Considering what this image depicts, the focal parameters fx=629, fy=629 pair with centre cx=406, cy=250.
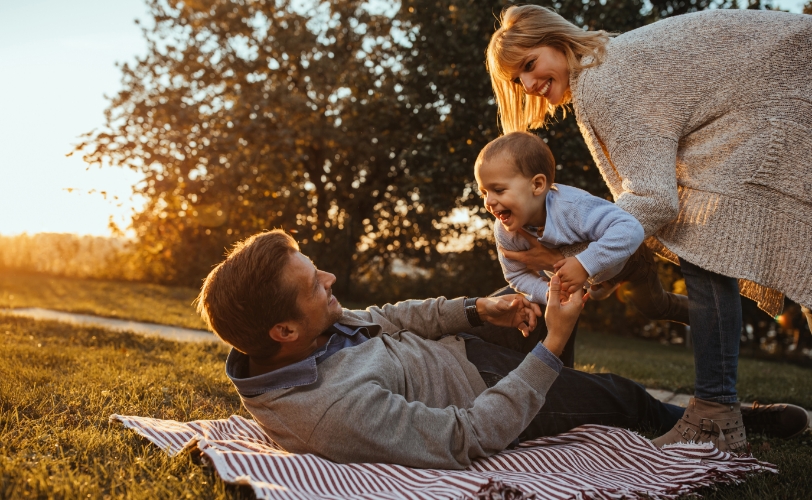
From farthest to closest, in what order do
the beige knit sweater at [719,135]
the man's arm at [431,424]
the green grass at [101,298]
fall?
the green grass at [101,298] → the beige knit sweater at [719,135] → the man's arm at [431,424]

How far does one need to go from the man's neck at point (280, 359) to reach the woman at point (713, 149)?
4.53ft

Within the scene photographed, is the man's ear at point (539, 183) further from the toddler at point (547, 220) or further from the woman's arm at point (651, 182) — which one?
the woman's arm at point (651, 182)

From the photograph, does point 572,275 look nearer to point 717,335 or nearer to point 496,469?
point 717,335

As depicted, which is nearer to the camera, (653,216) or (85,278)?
(653,216)

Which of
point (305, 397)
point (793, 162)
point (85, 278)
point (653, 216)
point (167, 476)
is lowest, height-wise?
point (85, 278)

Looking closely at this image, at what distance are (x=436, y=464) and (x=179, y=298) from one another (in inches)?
395

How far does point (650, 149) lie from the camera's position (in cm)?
251

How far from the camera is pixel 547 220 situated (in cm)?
272

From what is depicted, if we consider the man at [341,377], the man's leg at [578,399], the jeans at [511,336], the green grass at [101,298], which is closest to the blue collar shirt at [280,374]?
the man at [341,377]

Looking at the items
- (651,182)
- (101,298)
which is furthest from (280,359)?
(101,298)

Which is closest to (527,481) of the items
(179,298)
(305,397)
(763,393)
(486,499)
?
(486,499)

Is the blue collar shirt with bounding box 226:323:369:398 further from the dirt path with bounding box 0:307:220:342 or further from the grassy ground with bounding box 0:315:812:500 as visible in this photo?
the dirt path with bounding box 0:307:220:342

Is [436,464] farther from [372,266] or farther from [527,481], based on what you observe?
[372,266]

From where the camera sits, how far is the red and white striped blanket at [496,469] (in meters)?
1.92
